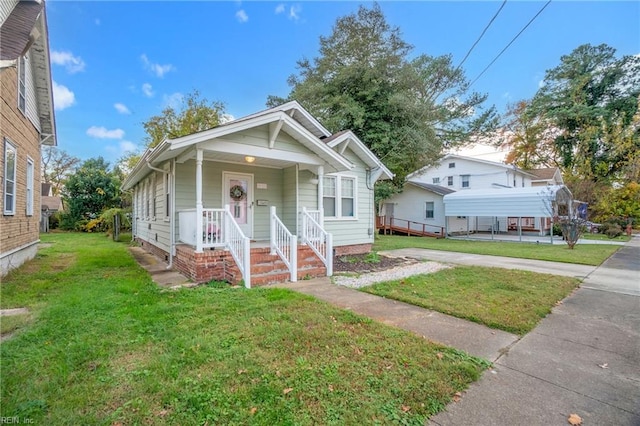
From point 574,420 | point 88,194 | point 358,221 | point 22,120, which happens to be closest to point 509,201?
point 358,221

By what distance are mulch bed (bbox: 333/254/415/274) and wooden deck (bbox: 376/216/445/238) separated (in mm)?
12954

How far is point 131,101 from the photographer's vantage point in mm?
24547

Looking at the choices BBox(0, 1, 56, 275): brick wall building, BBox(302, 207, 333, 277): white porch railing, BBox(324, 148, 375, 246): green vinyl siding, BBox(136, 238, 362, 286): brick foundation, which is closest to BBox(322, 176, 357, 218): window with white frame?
BBox(324, 148, 375, 246): green vinyl siding

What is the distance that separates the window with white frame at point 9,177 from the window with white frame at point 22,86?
144cm

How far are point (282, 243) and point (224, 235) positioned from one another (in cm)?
134

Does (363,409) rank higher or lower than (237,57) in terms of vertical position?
lower

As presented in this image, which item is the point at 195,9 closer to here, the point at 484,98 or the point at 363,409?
the point at 363,409

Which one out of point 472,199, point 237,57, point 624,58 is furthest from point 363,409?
point 624,58

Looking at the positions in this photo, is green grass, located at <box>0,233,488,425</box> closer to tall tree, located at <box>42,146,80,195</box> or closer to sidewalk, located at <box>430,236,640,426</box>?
sidewalk, located at <box>430,236,640,426</box>

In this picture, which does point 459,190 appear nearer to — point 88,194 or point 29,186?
point 29,186

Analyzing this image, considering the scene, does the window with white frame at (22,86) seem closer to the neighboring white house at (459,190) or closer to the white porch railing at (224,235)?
the white porch railing at (224,235)

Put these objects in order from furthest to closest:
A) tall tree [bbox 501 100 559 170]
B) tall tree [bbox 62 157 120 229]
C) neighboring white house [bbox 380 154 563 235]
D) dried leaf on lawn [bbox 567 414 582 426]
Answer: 1. tall tree [bbox 501 100 559 170]
2. neighboring white house [bbox 380 154 563 235]
3. tall tree [bbox 62 157 120 229]
4. dried leaf on lawn [bbox 567 414 582 426]

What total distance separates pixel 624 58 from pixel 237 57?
30609mm

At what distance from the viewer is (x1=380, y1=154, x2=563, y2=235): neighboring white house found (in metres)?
22.3
